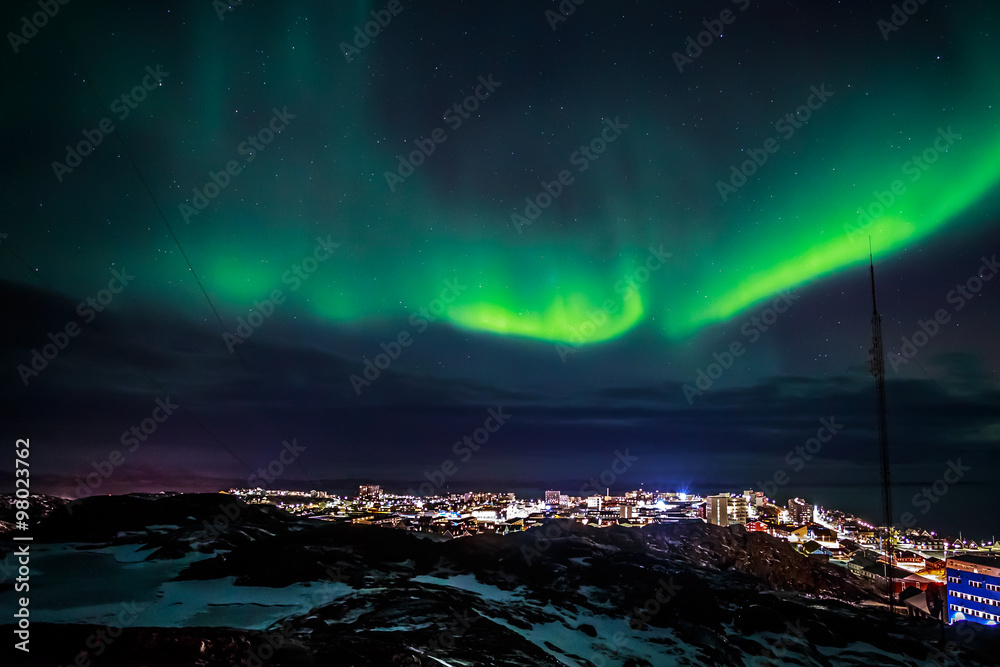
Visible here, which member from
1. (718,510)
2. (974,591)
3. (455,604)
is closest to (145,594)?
(455,604)

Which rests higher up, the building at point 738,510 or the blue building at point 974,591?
the building at point 738,510

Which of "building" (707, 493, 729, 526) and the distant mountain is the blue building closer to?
the distant mountain

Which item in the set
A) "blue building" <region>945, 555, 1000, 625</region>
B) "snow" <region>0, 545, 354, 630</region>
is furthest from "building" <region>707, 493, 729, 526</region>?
"snow" <region>0, 545, 354, 630</region>

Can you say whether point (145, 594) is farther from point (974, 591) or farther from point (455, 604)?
point (974, 591)

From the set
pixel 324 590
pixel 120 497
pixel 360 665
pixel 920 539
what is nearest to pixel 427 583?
pixel 324 590

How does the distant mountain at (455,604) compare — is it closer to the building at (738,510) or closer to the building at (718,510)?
the building at (718,510)

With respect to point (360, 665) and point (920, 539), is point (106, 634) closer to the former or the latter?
point (360, 665)

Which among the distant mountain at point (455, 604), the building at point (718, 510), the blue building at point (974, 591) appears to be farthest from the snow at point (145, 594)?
the building at point (718, 510)

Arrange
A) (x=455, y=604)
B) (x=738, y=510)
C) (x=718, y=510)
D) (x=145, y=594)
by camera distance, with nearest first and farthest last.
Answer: (x=145, y=594) → (x=455, y=604) → (x=718, y=510) → (x=738, y=510)
